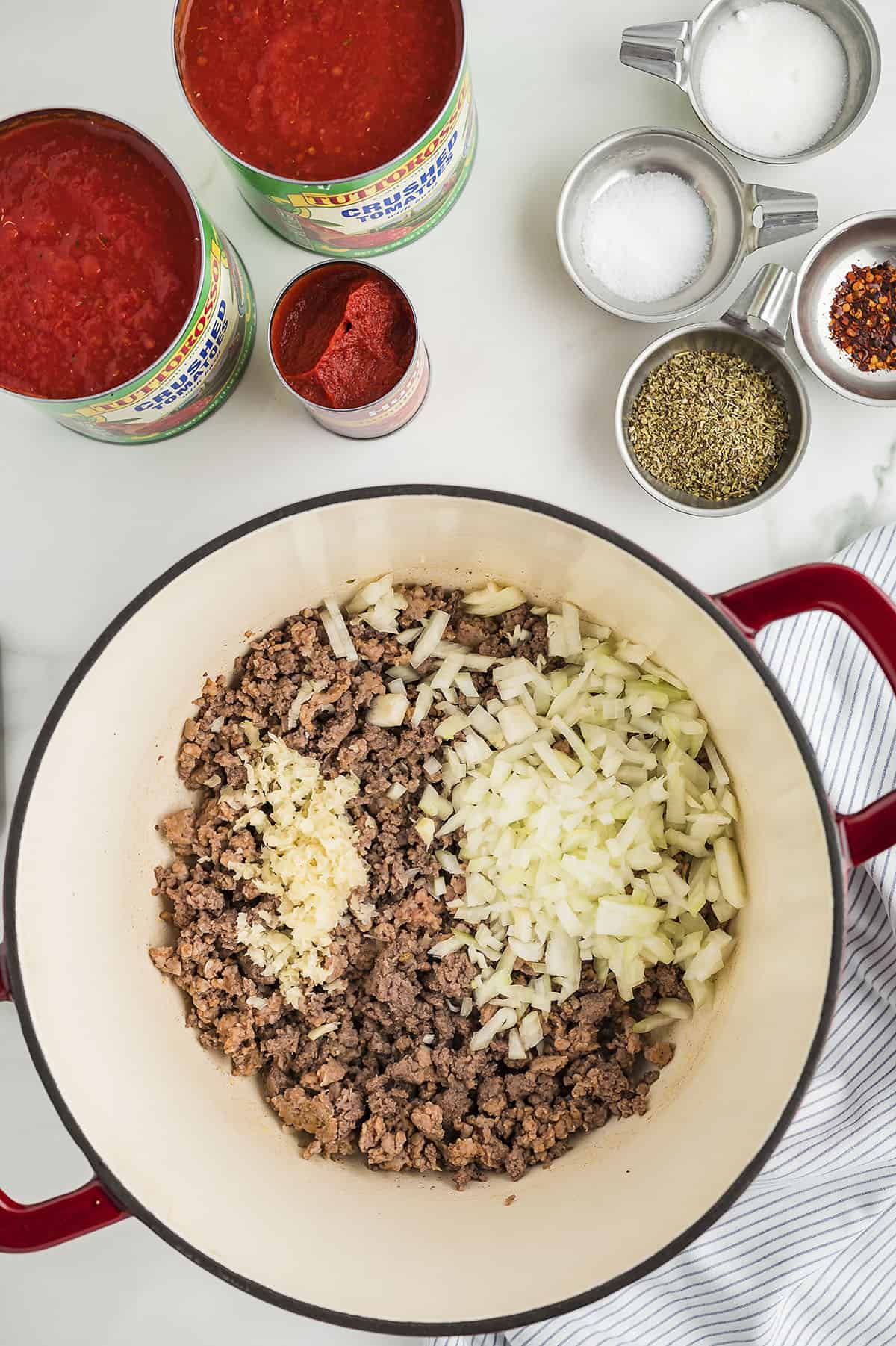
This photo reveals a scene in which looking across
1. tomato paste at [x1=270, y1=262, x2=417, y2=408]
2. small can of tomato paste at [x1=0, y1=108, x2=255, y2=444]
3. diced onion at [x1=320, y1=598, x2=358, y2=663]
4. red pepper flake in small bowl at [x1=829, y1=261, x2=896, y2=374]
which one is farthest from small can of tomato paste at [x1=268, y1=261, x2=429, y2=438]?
red pepper flake in small bowl at [x1=829, y1=261, x2=896, y2=374]

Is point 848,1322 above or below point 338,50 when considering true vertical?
below

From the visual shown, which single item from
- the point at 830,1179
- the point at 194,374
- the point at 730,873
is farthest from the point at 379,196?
the point at 830,1179

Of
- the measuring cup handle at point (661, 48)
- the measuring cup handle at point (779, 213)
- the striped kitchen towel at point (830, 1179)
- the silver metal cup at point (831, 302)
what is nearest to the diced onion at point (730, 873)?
the striped kitchen towel at point (830, 1179)

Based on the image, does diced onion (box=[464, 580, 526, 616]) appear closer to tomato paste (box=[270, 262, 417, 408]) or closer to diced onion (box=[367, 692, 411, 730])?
diced onion (box=[367, 692, 411, 730])

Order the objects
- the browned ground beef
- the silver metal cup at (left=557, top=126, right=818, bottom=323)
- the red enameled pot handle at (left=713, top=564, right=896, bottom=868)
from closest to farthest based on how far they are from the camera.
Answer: the red enameled pot handle at (left=713, top=564, right=896, bottom=868) < the browned ground beef < the silver metal cup at (left=557, top=126, right=818, bottom=323)

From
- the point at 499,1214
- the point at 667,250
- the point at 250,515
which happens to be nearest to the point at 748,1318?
the point at 499,1214

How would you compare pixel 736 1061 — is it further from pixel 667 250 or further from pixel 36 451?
pixel 36 451
